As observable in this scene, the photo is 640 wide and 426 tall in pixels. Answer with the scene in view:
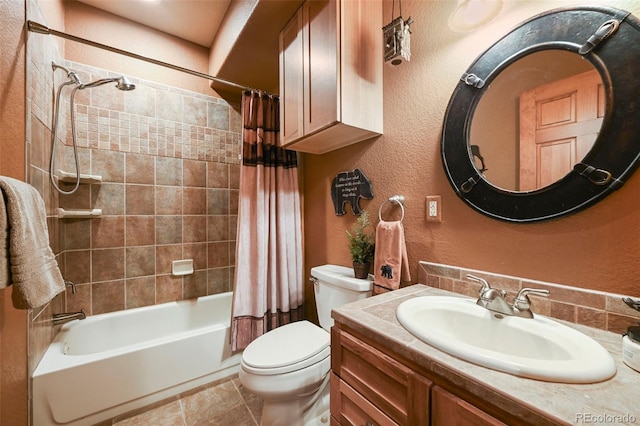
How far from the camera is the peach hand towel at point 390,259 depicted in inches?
47.2

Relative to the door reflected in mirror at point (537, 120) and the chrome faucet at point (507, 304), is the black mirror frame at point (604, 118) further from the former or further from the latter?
the chrome faucet at point (507, 304)

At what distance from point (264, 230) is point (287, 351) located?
2.63ft

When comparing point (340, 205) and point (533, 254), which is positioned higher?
point (340, 205)

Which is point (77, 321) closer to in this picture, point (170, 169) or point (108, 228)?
point (108, 228)

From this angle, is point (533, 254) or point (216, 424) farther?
point (216, 424)

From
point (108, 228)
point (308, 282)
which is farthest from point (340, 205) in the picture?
point (108, 228)

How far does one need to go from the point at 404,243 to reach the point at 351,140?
0.73 metres

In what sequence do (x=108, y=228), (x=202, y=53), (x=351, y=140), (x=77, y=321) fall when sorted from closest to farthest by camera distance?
(x=351, y=140) → (x=77, y=321) → (x=108, y=228) → (x=202, y=53)

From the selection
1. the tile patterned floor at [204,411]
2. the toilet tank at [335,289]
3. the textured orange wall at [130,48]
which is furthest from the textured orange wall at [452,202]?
the textured orange wall at [130,48]

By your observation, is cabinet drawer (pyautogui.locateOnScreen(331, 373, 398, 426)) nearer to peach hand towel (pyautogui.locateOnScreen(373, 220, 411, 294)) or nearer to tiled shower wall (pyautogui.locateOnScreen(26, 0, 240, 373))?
peach hand towel (pyautogui.locateOnScreen(373, 220, 411, 294))

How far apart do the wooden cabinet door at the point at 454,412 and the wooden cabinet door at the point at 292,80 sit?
1339 millimetres

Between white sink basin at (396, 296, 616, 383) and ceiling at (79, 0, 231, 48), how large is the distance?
2.34 metres

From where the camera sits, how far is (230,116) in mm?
2305

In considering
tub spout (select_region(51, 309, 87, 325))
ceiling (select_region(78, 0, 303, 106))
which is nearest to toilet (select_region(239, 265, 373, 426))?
tub spout (select_region(51, 309, 87, 325))
